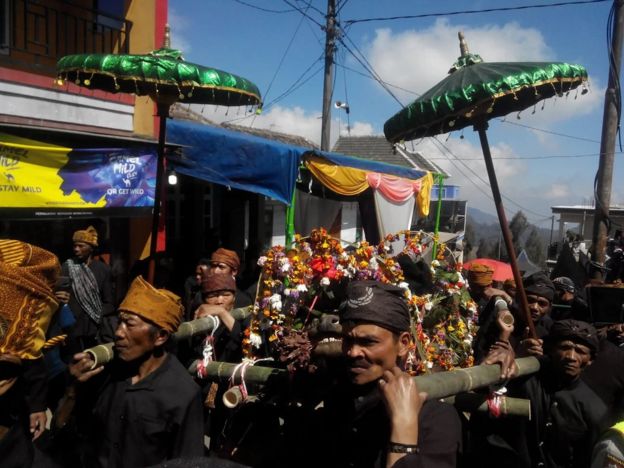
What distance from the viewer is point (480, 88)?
10.1 feet

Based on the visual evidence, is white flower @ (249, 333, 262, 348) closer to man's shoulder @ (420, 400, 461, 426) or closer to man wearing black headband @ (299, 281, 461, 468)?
man wearing black headband @ (299, 281, 461, 468)

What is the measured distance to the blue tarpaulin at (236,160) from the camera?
7.36m

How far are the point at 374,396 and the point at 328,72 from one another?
44.1 ft

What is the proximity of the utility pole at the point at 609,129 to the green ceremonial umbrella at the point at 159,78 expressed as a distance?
6.64m

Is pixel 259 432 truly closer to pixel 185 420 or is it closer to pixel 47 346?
pixel 185 420

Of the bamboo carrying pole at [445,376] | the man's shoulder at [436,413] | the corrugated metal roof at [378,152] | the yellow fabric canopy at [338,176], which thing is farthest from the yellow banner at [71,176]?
the corrugated metal roof at [378,152]

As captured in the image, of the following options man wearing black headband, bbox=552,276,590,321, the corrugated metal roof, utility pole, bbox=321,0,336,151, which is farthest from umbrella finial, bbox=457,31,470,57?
the corrugated metal roof

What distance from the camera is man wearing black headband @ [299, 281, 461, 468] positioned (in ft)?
6.02

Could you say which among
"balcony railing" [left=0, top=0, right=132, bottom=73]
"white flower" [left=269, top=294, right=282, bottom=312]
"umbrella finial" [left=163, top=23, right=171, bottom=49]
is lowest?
"white flower" [left=269, top=294, right=282, bottom=312]

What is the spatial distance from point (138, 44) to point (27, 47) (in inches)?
A: 72.6

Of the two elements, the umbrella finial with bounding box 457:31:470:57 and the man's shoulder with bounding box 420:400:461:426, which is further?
the umbrella finial with bounding box 457:31:470:57

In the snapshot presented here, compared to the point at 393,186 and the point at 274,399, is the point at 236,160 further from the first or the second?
the point at 274,399

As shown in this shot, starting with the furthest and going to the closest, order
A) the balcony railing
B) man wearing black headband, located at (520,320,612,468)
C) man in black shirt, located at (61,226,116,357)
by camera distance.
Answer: the balcony railing
man in black shirt, located at (61,226,116,357)
man wearing black headband, located at (520,320,612,468)

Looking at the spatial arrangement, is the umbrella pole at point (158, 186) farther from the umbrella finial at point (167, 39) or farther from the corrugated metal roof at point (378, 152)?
the corrugated metal roof at point (378, 152)
